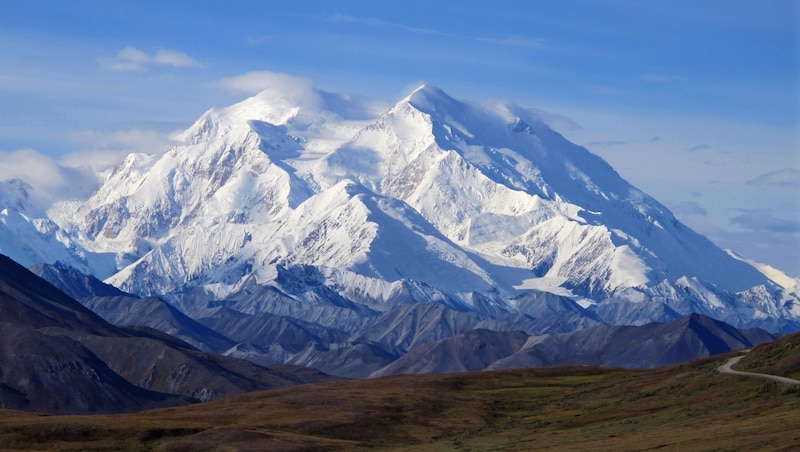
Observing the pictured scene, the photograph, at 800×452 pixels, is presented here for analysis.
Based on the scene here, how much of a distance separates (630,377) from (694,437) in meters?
83.4

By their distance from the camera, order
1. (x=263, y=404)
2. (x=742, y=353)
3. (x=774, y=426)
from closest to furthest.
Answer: (x=774, y=426) → (x=263, y=404) → (x=742, y=353)

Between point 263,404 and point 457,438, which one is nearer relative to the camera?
point 457,438

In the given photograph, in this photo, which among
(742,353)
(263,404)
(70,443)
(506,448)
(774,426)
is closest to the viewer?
(774,426)

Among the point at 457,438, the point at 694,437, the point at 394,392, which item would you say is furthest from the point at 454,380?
the point at 694,437

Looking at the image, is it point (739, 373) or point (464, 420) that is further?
point (464, 420)

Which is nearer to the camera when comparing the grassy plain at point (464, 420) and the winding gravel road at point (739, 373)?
the grassy plain at point (464, 420)

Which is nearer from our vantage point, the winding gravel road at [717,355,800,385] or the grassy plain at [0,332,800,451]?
the grassy plain at [0,332,800,451]

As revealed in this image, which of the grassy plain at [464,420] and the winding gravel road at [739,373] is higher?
the winding gravel road at [739,373]

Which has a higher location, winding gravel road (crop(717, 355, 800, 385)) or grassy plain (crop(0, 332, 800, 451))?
winding gravel road (crop(717, 355, 800, 385))

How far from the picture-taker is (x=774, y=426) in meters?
107

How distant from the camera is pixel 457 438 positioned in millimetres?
144375

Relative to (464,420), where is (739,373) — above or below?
above

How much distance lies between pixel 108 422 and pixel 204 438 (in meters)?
11.2

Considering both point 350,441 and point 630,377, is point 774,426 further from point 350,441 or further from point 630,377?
point 630,377
